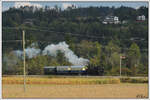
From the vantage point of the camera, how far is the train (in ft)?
177

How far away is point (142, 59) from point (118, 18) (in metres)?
10.7

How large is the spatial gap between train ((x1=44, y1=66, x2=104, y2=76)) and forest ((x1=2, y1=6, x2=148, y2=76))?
4.13 ft

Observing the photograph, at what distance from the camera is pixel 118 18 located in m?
67.0

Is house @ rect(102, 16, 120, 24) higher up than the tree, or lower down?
higher up

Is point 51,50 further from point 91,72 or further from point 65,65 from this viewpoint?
point 91,72

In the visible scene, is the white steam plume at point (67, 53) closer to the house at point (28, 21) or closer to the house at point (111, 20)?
the house at point (111, 20)

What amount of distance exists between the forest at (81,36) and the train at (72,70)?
4.13 ft

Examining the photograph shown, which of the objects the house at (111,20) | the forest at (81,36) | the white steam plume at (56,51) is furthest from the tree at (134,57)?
the house at (111,20)

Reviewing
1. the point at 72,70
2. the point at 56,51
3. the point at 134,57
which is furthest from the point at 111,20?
the point at 72,70

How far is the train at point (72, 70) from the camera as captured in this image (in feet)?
177

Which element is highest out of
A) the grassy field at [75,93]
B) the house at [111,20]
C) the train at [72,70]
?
the house at [111,20]

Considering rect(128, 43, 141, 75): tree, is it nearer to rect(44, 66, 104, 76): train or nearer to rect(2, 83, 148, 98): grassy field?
rect(44, 66, 104, 76): train

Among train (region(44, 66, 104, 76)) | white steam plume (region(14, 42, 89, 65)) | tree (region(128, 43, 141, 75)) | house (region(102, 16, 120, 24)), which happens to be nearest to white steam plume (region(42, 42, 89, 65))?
white steam plume (region(14, 42, 89, 65))

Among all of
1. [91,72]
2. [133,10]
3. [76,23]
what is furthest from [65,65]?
[76,23]
